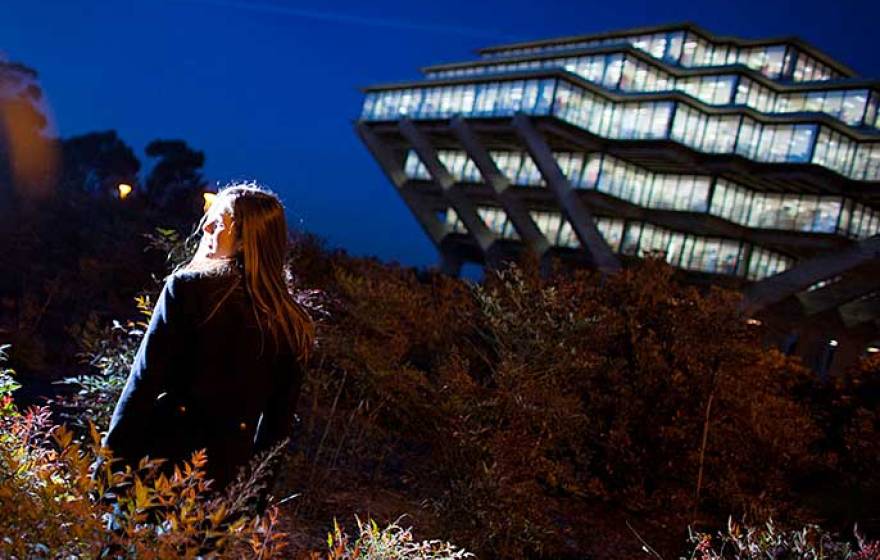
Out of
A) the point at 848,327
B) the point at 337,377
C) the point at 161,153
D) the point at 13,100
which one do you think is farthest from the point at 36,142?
the point at 848,327

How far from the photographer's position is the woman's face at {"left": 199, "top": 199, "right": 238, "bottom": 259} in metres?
2.95

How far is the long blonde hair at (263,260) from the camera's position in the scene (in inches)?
115

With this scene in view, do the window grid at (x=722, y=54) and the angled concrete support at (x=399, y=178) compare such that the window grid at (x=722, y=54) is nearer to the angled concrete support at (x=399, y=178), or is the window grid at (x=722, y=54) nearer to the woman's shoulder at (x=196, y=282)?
the angled concrete support at (x=399, y=178)

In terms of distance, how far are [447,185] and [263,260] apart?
52498 millimetres

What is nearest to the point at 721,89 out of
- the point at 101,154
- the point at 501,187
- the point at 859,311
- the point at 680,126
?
the point at 680,126

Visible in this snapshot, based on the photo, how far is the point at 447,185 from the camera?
5512 cm

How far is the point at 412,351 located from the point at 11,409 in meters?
12.7

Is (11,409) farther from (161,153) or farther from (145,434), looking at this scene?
(161,153)

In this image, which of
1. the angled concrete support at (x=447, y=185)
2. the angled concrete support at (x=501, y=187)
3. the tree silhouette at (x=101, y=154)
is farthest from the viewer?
the angled concrete support at (x=447, y=185)

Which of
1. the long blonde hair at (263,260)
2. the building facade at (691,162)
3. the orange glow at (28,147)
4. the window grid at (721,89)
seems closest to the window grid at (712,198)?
the building facade at (691,162)

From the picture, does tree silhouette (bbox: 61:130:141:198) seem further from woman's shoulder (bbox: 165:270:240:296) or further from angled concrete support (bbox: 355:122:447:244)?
woman's shoulder (bbox: 165:270:240:296)

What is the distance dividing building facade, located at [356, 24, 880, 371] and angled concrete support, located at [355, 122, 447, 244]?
4201mm

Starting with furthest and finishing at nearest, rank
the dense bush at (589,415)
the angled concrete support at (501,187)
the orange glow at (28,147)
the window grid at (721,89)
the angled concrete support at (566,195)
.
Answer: the angled concrete support at (501,187) → the angled concrete support at (566,195) → the window grid at (721,89) → the orange glow at (28,147) → the dense bush at (589,415)

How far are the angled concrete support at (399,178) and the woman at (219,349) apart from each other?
189 feet
